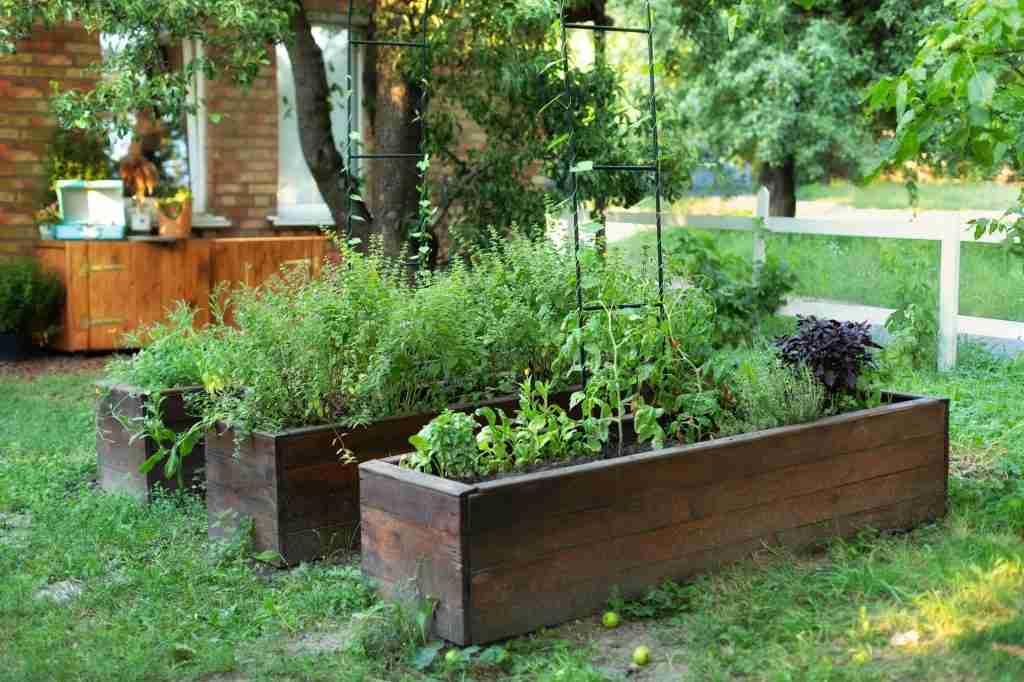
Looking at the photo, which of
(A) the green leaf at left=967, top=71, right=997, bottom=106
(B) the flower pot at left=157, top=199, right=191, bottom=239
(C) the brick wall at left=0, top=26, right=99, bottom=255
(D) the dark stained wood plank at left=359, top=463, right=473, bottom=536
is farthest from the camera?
(B) the flower pot at left=157, top=199, right=191, bottom=239

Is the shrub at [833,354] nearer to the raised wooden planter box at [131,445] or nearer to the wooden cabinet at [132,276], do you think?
the raised wooden planter box at [131,445]

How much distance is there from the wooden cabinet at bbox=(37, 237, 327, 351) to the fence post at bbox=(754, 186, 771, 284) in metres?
4.00

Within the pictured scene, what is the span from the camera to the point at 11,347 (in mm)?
9977

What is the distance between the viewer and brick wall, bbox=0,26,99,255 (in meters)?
10.3

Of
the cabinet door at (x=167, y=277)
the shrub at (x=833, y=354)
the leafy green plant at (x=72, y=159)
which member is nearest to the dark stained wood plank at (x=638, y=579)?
the shrub at (x=833, y=354)

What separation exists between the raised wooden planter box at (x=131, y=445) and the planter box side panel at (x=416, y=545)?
174 cm

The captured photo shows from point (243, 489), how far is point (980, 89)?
321cm

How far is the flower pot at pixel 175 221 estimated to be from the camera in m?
10.6

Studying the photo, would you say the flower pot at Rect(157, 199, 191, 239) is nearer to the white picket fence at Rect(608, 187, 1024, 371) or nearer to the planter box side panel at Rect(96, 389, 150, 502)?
the planter box side panel at Rect(96, 389, 150, 502)

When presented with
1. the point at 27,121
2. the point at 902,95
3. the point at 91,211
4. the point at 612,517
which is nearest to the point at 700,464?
the point at 612,517

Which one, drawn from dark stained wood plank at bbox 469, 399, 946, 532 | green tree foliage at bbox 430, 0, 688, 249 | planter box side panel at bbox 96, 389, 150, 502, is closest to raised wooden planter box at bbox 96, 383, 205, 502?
planter box side panel at bbox 96, 389, 150, 502

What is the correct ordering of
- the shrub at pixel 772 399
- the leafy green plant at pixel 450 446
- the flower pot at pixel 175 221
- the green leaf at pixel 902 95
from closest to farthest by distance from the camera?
the green leaf at pixel 902 95 < the leafy green plant at pixel 450 446 < the shrub at pixel 772 399 < the flower pot at pixel 175 221

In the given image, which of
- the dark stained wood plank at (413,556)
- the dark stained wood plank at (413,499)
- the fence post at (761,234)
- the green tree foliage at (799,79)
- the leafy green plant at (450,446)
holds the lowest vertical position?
the dark stained wood plank at (413,556)

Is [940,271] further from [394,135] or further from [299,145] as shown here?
[299,145]
